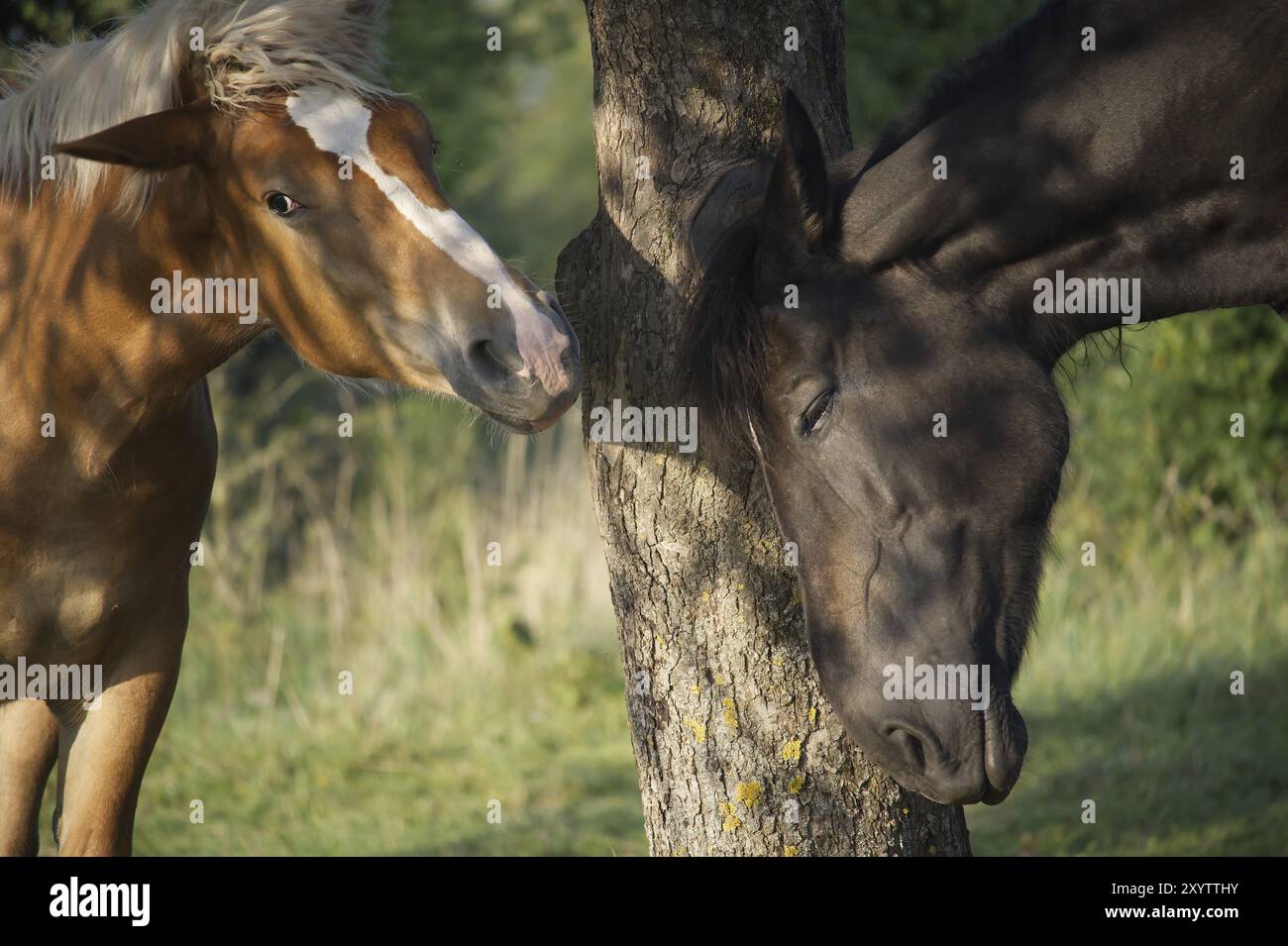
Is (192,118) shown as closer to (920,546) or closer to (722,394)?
(722,394)

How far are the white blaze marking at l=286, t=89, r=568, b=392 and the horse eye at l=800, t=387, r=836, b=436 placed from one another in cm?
58

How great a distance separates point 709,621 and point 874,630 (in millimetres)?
609

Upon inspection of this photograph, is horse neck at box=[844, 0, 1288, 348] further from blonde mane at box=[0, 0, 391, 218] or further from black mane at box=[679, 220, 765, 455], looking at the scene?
blonde mane at box=[0, 0, 391, 218]

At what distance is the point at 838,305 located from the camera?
2.75 meters

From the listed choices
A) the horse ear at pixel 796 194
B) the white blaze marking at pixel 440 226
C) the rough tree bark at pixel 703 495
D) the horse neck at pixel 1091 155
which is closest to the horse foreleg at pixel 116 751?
the rough tree bark at pixel 703 495

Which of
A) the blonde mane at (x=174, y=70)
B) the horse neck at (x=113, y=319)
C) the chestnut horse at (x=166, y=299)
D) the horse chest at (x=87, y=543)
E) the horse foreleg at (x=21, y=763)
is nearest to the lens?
the chestnut horse at (x=166, y=299)

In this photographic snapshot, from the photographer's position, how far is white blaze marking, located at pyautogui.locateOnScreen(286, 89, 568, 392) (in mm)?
2520

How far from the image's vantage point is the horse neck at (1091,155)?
2.76 m

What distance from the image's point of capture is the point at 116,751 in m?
3.29

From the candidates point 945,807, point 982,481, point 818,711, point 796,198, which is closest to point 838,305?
point 796,198

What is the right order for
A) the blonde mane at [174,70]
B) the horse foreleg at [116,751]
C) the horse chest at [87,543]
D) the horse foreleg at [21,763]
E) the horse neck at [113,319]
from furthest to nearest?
the horse foreleg at [21,763] < the horse foreleg at [116,751] < the horse chest at [87,543] < the horse neck at [113,319] < the blonde mane at [174,70]

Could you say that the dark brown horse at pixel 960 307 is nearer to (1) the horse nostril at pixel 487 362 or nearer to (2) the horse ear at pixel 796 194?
(2) the horse ear at pixel 796 194

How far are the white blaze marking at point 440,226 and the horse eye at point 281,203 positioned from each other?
0.45 feet

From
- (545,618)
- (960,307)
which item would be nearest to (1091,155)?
(960,307)
